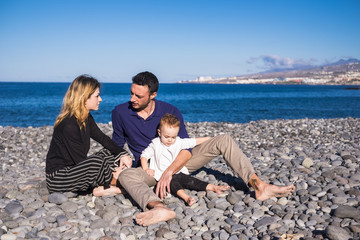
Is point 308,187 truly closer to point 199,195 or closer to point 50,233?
point 199,195

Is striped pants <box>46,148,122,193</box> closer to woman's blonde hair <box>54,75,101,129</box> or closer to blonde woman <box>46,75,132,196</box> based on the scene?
blonde woman <box>46,75,132,196</box>

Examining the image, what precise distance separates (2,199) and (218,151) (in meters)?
3.07

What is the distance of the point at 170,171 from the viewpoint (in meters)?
4.45

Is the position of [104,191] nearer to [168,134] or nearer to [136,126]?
[136,126]

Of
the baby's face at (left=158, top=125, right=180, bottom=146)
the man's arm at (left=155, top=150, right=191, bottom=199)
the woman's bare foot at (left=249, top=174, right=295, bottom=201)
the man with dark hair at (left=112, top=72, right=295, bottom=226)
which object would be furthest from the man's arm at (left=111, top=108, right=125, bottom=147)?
the woman's bare foot at (left=249, top=174, right=295, bottom=201)

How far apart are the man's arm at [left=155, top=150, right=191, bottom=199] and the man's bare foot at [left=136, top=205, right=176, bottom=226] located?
48 cm

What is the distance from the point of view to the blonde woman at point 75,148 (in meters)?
4.29

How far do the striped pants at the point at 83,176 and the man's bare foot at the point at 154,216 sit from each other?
3.01ft

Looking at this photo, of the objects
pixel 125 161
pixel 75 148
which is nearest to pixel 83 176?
pixel 75 148

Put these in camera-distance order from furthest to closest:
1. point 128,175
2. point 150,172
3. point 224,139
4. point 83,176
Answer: point 224,139 → point 150,172 → point 128,175 → point 83,176

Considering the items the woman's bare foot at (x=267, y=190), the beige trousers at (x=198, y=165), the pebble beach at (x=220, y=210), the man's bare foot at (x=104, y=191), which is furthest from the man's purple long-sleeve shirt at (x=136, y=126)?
the woman's bare foot at (x=267, y=190)

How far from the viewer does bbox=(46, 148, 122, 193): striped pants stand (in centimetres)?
427

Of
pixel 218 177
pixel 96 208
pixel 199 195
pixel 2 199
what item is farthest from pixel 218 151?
pixel 2 199

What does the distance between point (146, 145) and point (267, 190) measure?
1882mm
